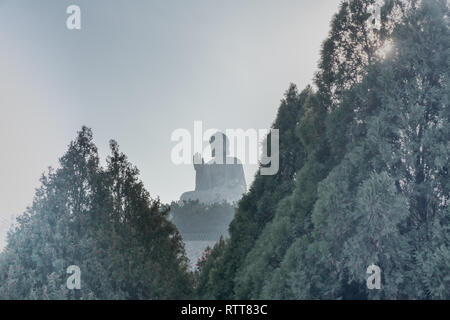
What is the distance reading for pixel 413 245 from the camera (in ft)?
26.3

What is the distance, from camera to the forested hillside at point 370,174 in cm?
771

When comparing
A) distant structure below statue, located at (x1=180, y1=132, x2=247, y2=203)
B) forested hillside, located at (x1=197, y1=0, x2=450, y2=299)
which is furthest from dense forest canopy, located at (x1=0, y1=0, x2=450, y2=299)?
distant structure below statue, located at (x1=180, y1=132, x2=247, y2=203)

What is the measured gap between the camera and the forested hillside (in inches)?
303

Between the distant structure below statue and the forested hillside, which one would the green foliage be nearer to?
the forested hillside

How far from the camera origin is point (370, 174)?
315 inches

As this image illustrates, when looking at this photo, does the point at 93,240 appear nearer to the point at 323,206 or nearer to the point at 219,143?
the point at 323,206

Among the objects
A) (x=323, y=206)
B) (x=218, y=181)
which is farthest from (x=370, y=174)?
(x=218, y=181)

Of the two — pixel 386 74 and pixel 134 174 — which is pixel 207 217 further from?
pixel 386 74

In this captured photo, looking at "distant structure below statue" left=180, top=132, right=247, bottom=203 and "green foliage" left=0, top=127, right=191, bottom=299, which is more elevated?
"distant structure below statue" left=180, top=132, right=247, bottom=203

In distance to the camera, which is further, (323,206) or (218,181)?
(218,181)

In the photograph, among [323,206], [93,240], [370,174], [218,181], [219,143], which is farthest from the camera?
[218,181]

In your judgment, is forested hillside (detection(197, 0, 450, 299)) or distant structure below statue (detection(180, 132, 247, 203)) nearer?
forested hillside (detection(197, 0, 450, 299))
